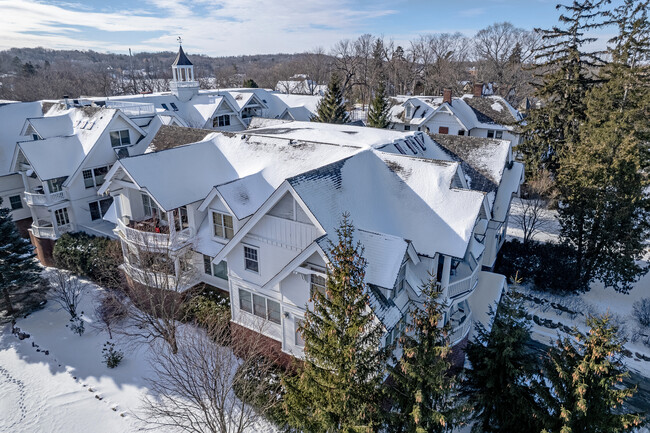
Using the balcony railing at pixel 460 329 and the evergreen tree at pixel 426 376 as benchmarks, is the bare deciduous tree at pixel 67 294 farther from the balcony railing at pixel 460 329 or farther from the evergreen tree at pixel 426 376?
the balcony railing at pixel 460 329

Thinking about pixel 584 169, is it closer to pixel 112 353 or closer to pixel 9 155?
pixel 112 353

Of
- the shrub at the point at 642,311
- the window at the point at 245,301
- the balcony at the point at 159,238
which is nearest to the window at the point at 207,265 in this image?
the balcony at the point at 159,238

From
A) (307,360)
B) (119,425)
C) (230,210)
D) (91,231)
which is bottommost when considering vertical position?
(119,425)

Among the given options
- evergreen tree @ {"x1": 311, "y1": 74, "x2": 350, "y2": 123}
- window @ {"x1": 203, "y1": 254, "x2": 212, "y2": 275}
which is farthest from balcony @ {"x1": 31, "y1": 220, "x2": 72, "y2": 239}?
evergreen tree @ {"x1": 311, "y1": 74, "x2": 350, "y2": 123}

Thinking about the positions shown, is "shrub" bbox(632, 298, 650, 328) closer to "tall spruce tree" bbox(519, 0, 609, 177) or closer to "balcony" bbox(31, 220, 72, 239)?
"tall spruce tree" bbox(519, 0, 609, 177)

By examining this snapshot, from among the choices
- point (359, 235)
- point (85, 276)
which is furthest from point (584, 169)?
point (85, 276)
